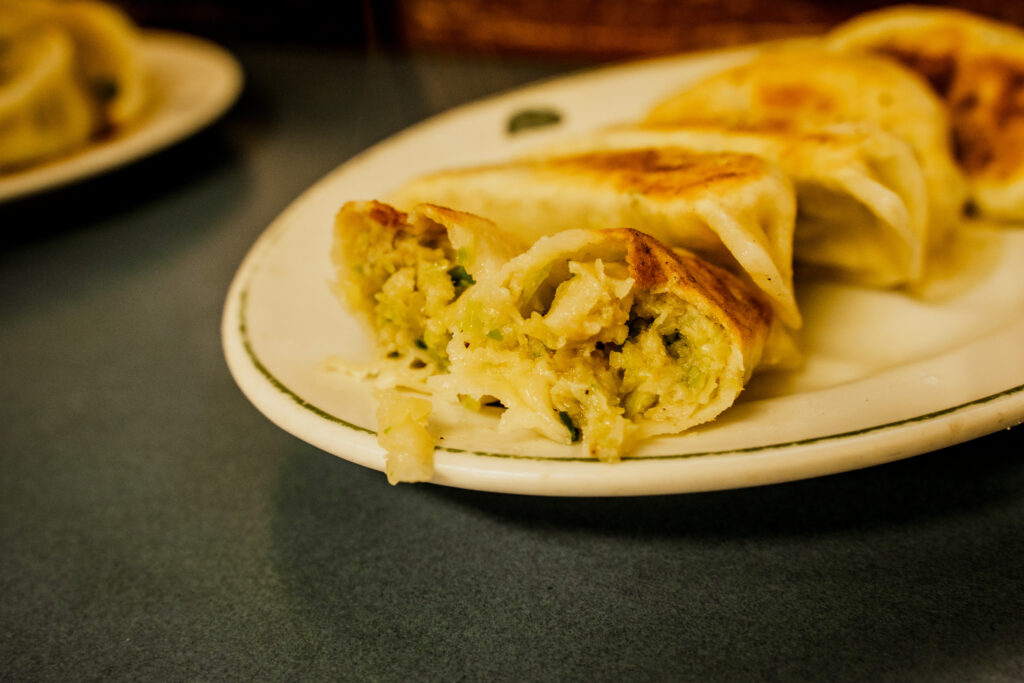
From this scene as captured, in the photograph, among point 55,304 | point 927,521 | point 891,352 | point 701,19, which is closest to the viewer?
point 927,521

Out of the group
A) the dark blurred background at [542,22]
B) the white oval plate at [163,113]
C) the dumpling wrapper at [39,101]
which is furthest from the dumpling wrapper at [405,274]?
the dark blurred background at [542,22]

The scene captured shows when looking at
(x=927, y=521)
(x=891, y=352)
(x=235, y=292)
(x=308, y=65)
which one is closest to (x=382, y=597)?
(x=235, y=292)

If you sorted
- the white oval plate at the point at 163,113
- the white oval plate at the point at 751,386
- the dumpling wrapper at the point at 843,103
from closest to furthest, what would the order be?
1. the white oval plate at the point at 751,386
2. the dumpling wrapper at the point at 843,103
3. the white oval plate at the point at 163,113

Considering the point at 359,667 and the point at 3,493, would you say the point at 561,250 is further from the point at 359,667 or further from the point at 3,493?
the point at 3,493

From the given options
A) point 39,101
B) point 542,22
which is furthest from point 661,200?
point 542,22

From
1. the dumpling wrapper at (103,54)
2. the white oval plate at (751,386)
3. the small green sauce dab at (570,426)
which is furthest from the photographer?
the dumpling wrapper at (103,54)

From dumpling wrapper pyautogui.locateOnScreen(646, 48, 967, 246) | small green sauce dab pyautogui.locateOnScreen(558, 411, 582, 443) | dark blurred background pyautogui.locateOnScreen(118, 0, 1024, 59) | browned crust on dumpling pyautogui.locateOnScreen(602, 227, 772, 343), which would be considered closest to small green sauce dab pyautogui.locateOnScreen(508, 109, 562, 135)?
dumpling wrapper pyautogui.locateOnScreen(646, 48, 967, 246)

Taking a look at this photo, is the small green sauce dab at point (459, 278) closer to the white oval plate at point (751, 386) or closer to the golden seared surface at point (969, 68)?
the white oval plate at point (751, 386)
